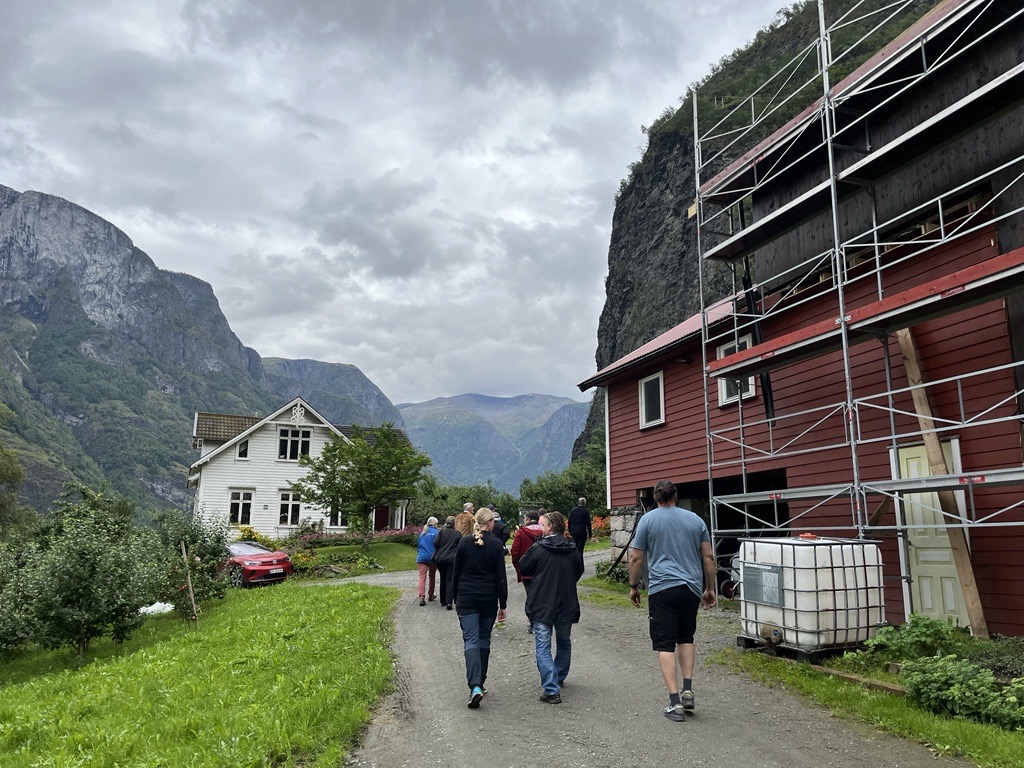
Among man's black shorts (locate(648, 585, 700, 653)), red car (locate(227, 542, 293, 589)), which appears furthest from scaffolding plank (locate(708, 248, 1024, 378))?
red car (locate(227, 542, 293, 589))

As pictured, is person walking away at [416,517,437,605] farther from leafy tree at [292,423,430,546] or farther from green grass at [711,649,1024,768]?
leafy tree at [292,423,430,546]

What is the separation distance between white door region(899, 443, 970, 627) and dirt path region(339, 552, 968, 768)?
160 inches

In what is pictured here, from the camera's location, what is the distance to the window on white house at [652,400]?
17625 millimetres

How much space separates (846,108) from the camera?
12867mm

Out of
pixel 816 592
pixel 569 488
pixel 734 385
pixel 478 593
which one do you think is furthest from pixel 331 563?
pixel 569 488

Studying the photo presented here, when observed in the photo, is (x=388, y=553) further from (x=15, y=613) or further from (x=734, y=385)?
(x=734, y=385)

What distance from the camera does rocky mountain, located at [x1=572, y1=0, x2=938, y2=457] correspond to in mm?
56906

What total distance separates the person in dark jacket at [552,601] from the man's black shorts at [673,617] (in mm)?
901

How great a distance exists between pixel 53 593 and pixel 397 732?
33.7ft

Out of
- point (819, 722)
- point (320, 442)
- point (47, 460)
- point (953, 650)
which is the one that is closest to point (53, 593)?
point (819, 722)

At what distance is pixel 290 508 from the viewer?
38.8 meters

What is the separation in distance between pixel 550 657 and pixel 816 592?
3.10 m

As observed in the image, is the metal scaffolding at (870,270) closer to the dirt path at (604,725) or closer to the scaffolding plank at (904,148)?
the scaffolding plank at (904,148)

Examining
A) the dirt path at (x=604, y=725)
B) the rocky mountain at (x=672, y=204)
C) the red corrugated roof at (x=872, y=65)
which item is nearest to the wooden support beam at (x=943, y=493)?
the dirt path at (x=604, y=725)
